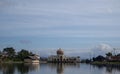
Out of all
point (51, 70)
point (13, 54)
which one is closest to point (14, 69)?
point (51, 70)

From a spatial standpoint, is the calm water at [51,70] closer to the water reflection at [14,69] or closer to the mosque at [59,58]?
the water reflection at [14,69]

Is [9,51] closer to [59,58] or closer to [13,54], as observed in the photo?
[13,54]

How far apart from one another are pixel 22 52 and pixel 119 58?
43.6m

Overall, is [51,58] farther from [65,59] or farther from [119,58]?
[119,58]

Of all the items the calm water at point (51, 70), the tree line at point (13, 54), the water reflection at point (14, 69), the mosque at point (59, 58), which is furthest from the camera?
the mosque at point (59, 58)

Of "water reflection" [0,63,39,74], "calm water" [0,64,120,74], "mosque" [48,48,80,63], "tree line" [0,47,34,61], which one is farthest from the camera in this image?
"mosque" [48,48,80,63]

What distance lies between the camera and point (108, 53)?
5502 inches

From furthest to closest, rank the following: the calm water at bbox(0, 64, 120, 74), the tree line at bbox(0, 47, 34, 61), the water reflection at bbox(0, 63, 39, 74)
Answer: the tree line at bbox(0, 47, 34, 61)
the calm water at bbox(0, 64, 120, 74)
the water reflection at bbox(0, 63, 39, 74)

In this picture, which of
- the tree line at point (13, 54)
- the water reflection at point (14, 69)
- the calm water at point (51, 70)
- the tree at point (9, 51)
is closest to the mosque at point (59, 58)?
the tree line at point (13, 54)

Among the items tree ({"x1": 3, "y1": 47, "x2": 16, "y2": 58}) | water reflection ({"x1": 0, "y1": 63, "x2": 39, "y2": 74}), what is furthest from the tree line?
water reflection ({"x1": 0, "y1": 63, "x2": 39, "y2": 74})

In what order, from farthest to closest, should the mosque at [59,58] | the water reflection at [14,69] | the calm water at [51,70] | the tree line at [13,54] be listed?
the mosque at [59,58], the tree line at [13,54], the calm water at [51,70], the water reflection at [14,69]

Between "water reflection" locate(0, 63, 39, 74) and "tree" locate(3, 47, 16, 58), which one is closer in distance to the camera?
"water reflection" locate(0, 63, 39, 74)

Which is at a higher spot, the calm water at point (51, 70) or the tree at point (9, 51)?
the tree at point (9, 51)

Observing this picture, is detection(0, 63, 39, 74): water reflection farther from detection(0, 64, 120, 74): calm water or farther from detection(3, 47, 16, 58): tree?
detection(3, 47, 16, 58): tree
